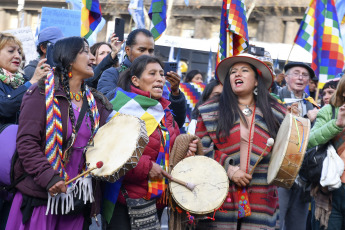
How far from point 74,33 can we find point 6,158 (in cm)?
659

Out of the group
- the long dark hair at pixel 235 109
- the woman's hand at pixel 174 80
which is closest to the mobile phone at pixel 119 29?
the woman's hand at pixel 174 80

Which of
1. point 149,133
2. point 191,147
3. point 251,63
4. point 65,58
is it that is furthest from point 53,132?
point 251,63

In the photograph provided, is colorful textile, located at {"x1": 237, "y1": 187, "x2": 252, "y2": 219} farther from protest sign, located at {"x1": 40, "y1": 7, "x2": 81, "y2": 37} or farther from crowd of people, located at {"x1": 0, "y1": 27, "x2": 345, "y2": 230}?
protest sign, located at {"x1": 40, "y1": 7, "x2": 81, "y2": 37}

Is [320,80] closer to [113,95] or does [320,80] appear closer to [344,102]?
[344,102]

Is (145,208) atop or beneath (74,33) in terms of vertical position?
beneath

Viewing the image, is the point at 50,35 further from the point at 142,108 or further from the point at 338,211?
the point at 338,211

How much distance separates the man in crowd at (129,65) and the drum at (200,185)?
2.83 feet

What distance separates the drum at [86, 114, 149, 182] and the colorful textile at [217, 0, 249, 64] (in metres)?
2.73

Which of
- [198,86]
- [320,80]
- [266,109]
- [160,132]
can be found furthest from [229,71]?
[198,86]

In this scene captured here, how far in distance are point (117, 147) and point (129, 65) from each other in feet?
5.30

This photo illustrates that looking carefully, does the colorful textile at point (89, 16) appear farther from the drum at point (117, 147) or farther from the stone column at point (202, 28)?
the stone column at point (202, 28)

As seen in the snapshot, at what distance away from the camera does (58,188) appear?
11.8ft

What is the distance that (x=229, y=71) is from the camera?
188 inches

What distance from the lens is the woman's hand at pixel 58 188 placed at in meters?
3.58
